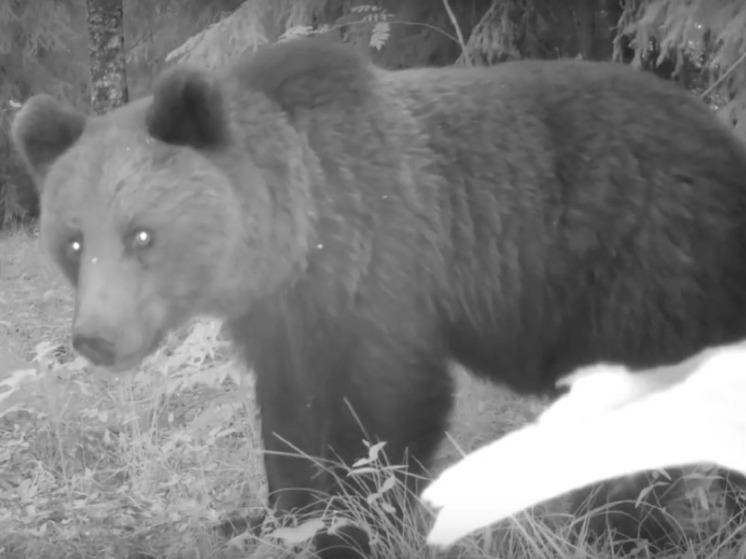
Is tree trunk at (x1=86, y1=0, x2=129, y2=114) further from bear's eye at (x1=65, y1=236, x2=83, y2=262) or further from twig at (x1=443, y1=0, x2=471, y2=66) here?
bear's eye at (x1=65, y1=236, x2=83, y2=262)

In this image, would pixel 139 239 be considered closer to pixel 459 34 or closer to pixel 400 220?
pixel 400 220

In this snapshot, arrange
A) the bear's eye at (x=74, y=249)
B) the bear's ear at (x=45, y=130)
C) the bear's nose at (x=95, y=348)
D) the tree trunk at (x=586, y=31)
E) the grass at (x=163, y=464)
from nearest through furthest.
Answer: the bear's nose at (x=95, y=348) → the grass at (x=163, y=464) → the bear's eye at (x=74, y=249) → the bear's ear at (x=45, y=130) → the tree trunk at (x=586, y=31)

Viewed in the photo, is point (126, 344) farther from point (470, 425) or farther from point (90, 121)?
point (470, 425)

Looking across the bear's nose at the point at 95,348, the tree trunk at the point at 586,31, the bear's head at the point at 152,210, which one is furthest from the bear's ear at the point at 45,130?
the tree trunk at the point at 586,31

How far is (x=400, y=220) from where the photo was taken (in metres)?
3.07

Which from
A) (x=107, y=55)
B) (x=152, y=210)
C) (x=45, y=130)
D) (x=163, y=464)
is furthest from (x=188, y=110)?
(x=107, y=55)

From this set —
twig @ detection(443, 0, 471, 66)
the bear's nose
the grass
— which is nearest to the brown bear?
the bear's nose

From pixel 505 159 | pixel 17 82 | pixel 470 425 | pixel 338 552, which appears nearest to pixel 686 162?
pixel 505 159

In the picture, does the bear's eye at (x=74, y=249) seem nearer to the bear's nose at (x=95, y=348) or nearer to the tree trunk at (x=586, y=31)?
the bear's nose at (x=95, y=348)

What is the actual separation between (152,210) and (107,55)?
213cm

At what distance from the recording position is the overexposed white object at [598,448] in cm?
248

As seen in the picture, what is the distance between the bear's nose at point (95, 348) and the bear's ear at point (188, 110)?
2.24ft

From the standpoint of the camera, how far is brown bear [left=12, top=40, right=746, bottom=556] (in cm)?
294

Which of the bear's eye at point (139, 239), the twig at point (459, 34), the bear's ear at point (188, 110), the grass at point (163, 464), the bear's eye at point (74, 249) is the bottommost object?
the grass at point (163, 464)
